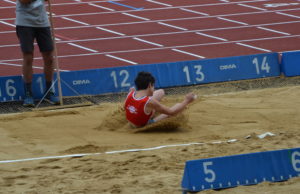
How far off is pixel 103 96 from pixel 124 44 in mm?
4020

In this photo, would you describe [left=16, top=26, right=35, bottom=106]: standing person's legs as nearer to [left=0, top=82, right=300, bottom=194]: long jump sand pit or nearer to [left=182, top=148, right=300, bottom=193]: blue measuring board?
[left=0, top=82, right=300, bottom=194]: long jump sand pit

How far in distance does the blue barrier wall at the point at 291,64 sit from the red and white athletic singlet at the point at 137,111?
4170 mm

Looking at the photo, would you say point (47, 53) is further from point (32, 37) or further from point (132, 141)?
point (132, 141)

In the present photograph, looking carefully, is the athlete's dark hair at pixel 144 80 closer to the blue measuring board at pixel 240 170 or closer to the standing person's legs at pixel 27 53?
the standing person's legs at pixel 27 53

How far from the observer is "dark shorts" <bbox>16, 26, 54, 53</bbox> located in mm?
11055

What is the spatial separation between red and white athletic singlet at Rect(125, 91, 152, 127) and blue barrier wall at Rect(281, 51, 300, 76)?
13.7ft

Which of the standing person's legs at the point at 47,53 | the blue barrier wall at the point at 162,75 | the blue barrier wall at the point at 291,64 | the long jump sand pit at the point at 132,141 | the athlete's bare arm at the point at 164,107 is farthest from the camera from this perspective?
the blue barrier wall at the point at 291,64

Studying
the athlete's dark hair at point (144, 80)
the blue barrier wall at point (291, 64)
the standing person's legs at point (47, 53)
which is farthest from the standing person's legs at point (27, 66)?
the blue barrier wall at point (291, 64)

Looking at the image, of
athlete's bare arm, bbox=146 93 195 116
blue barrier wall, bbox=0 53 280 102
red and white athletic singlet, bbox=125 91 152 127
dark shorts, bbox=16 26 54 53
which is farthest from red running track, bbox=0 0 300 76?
athlete's bare arm, bbox=146 93 195 116

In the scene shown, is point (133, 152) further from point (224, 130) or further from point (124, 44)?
point (124, 44)

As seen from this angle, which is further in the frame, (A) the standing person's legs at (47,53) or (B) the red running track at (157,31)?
(B) the red running track at (157,31)

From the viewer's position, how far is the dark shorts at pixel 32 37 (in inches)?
435

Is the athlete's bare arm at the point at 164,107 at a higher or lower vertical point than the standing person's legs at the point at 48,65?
lower

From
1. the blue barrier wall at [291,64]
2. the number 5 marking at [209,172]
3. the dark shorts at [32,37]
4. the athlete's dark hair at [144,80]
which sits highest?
the dark shorts at [32,37]
